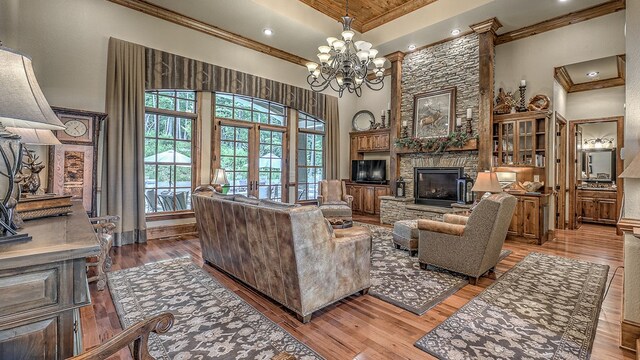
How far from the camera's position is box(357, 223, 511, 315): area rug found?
275 cm

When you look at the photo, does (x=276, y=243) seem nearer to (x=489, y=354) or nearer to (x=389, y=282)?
(x=389, y=282)

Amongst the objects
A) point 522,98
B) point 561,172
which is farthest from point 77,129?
point 561,172

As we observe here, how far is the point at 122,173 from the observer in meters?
4.56

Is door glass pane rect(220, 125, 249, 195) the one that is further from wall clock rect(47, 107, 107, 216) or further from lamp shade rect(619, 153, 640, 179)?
lamp shade rect(619, 153, 640, 179)

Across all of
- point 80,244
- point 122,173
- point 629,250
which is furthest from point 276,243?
point 122,173

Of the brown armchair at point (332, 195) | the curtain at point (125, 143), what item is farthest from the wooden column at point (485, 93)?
the curtain at point (125, 143)

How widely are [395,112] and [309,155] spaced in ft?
7.96

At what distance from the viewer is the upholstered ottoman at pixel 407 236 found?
4121 mm

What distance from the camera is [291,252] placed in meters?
2.26

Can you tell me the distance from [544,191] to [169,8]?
7.56 meters

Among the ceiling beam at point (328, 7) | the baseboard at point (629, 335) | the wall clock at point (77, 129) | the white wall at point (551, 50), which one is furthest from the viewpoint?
the ceiling beam at point (328, 7)

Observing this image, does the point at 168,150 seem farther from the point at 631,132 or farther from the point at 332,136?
the point at 631,132

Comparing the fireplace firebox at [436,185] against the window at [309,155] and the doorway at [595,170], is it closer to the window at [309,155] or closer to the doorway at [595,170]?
the window at [309,155]

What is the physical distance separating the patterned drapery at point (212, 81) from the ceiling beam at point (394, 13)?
6.64 feet
